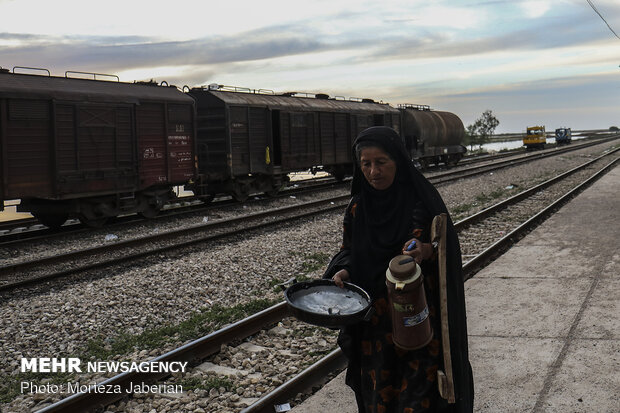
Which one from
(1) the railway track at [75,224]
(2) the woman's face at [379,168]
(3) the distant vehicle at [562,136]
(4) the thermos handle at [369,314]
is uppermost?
(3) the distant vehicle at [562,136]

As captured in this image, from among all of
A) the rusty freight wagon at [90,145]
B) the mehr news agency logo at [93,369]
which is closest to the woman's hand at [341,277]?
the mehr news agency logo at [93,369]

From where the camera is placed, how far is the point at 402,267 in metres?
2.64

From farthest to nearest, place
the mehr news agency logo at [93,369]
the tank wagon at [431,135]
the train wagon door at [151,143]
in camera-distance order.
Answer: the tank wagon at [431,135] → the train wagon door at [151,143] → the mehr news agency logo at [93,369]

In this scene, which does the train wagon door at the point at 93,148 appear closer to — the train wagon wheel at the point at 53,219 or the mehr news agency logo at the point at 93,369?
the train wagon wheel at the point at 53,219

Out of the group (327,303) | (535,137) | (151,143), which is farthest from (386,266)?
(535,137)

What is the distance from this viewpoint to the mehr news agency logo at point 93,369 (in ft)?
16.4

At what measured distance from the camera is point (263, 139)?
63.4 feet

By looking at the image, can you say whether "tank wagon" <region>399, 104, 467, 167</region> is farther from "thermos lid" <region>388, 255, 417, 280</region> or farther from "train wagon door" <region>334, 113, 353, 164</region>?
"thermos lid" <region>388, 255, 417, 280</region>

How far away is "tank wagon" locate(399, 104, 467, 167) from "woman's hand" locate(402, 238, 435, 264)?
26.4 meters

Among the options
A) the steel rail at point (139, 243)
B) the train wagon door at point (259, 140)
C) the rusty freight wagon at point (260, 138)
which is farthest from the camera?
the train wagon door at point (259, 140)

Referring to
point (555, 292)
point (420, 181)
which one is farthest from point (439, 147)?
point (420, 181)

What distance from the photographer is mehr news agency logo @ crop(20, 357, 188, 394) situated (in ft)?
16.4

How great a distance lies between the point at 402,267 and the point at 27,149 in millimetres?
11463

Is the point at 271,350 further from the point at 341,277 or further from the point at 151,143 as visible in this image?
the point at 151,143
